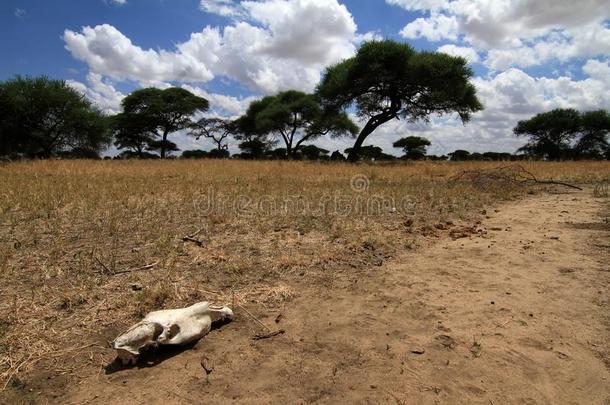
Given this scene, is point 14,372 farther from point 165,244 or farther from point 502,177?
point 502,177

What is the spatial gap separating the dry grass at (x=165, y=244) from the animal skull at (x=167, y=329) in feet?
0.91

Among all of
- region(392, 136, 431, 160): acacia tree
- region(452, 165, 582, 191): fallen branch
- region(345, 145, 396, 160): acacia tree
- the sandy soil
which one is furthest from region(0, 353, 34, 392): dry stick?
region(392, 136, 431, 160): acacia tree

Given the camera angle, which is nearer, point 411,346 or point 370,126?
point 411,346

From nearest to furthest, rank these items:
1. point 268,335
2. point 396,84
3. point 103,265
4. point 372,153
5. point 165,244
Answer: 1. point 268,335
2. point 103,265
3. point 165,244
4. point 396,84
5. point 372,153

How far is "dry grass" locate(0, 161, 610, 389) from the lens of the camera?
3.23m

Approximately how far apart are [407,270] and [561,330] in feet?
5.06

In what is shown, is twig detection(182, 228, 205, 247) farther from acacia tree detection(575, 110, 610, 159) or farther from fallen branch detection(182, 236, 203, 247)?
acacia tree detection(575, 110, 610, 159)

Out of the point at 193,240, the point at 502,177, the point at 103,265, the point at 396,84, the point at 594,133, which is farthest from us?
the point at 594,133

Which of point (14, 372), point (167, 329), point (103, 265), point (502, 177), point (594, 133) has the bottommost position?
point (14, 372)

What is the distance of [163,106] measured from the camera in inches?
1342

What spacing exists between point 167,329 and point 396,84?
2081 cm

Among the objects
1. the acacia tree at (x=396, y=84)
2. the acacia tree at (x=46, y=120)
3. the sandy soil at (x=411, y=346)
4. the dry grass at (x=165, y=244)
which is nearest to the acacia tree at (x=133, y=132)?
the acacia tree at (x=46, y=120)

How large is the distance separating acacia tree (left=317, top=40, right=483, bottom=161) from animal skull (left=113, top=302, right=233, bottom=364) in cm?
1884

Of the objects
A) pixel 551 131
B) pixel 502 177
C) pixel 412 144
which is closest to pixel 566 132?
pixel 551 131
